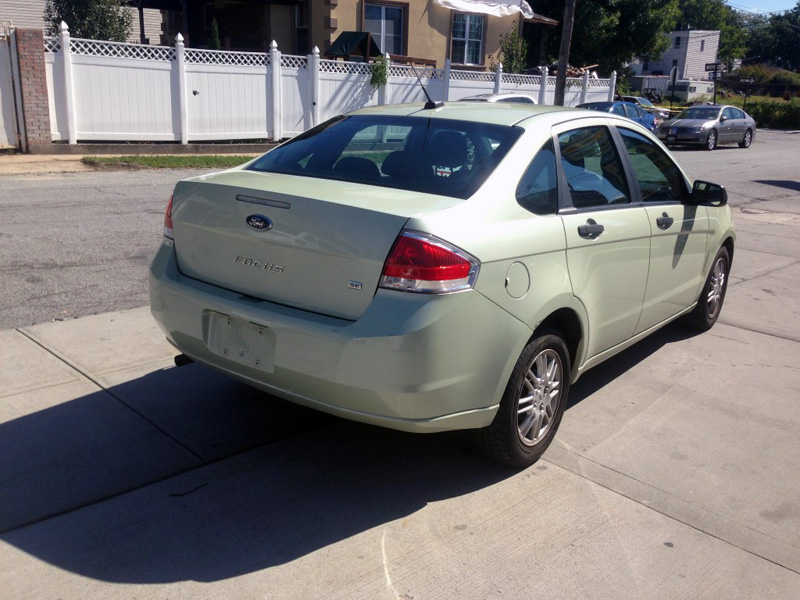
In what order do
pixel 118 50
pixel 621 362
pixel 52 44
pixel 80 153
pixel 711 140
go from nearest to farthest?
1. pixel 621 362
2. pixel 52 44
3. pixel 80 153
4. pixel 118 50
5. pixel 711 140

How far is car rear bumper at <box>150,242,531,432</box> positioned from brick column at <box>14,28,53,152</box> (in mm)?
12782

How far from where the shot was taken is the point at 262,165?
4.48m

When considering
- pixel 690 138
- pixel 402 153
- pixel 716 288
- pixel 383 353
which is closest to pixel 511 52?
pixel 690 138

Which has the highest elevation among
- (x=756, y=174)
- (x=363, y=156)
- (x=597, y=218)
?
(x=363, y=156)

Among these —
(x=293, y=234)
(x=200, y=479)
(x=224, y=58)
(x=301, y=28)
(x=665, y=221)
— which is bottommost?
(x=200, y=479)

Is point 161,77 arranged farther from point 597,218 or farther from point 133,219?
point 597,218

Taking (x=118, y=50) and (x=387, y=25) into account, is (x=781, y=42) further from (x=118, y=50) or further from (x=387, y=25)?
(x=118, y=50)

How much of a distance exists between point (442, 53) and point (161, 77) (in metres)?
11.9

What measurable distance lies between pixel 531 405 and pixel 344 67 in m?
A: 17.3

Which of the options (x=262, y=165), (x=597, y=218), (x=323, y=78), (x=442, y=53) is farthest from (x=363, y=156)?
(x=442, y=53)

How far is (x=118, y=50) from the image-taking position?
15984 millimetres

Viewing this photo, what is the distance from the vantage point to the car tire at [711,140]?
2772 centimetres

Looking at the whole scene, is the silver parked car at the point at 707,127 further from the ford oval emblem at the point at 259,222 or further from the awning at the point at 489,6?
the ford oval emblem at the point at 259,222

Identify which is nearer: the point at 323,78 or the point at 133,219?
the point at 133,219
